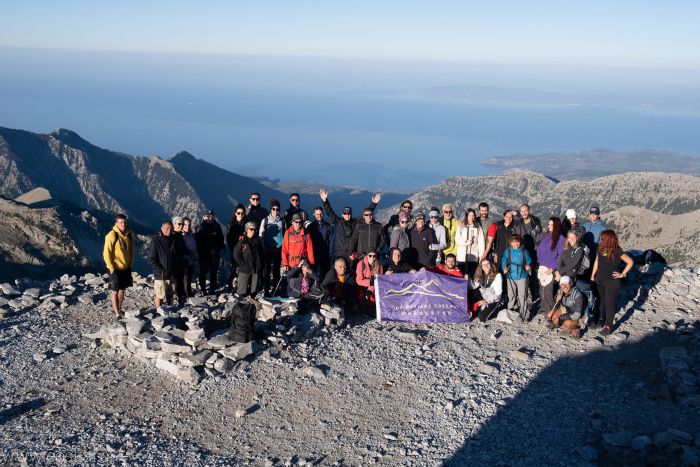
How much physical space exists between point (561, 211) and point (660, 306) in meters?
88.7

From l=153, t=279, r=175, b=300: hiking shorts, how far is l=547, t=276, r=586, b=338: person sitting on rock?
29.8 feet

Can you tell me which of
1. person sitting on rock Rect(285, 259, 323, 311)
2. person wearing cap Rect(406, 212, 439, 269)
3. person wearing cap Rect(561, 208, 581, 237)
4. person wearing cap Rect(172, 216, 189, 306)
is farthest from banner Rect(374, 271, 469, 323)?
person wearing cap Rect(172, 216, 189, 306)

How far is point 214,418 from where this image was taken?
9.92m

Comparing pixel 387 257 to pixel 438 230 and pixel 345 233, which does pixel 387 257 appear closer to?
pixel 345 233

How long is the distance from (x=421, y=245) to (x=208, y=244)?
5459mm

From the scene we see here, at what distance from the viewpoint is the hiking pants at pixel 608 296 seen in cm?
1308

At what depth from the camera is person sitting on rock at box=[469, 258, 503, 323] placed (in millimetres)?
13711

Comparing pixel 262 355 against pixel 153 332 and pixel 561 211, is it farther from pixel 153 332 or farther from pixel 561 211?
pixel 561 211

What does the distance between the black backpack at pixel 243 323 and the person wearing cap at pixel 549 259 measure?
7.03 m

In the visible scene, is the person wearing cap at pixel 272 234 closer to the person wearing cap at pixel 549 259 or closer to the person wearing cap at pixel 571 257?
the person wearing cap at pixel 549 259

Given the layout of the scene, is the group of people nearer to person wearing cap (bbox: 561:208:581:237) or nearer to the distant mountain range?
person wearing cap (bbox: 561:208:581:237)

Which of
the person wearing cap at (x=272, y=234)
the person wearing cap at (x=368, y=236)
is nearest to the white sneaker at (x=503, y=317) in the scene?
the person wearing cap at (x=368, y=236)

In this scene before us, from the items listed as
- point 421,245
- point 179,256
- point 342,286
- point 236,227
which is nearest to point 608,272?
point 421,245

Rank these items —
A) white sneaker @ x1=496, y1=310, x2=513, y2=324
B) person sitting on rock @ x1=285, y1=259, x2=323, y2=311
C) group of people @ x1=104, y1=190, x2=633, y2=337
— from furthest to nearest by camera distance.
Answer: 1. white sneaker @ x1=496, y1=310, x2=513, y2=324
2. person sitting on rock @ x1=285, y1=259, x2=323, y2=311
3. group of people @ x1=104, y1=190, x2=633, y2=337
